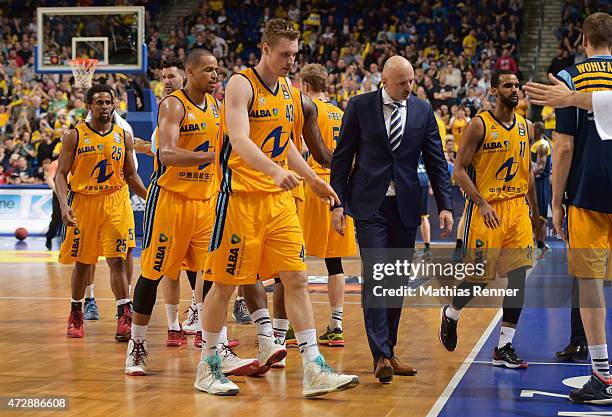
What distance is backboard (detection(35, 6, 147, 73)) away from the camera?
60.2ft

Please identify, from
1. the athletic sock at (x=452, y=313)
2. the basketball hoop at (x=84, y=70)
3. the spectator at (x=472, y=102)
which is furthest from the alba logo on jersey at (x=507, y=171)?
the spectator at (x=472, y=102)

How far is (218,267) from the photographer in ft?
19.7

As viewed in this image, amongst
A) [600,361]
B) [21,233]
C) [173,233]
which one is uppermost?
[173,233]

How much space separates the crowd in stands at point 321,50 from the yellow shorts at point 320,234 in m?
12.1

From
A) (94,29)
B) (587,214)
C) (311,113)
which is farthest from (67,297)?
(94,29)

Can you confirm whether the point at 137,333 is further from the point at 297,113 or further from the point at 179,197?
the point at 297,113

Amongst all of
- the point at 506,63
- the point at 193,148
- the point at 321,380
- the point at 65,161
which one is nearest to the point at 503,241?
the point at 321,380

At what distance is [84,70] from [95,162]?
9.63m

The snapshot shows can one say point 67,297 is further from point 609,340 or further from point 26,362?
point 609,340

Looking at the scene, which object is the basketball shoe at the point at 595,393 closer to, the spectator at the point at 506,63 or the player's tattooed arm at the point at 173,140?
the player's tattooed arm at the point at 173,140

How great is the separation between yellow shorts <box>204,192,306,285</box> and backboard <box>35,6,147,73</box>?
12.7 metres

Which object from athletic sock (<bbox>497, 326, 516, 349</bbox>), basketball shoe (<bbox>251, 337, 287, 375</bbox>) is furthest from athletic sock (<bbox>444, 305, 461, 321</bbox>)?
basketball shoe (<bbox>251, 337, 287, 375</bbox>)

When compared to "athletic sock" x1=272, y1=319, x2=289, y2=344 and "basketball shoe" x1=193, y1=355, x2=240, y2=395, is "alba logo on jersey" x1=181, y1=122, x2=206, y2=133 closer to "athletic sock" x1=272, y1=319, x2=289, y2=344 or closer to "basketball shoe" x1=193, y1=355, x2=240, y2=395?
"athletic sock" x1=272, y1=319, x2=289, y2=344

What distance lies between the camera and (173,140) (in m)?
7.00
